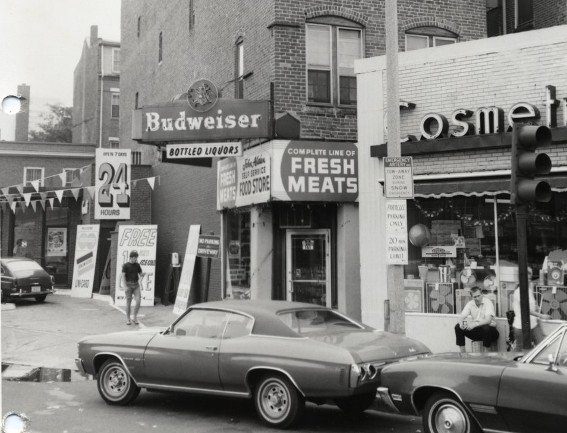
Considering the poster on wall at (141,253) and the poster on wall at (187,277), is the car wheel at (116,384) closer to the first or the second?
the poster on wall at (187,277)

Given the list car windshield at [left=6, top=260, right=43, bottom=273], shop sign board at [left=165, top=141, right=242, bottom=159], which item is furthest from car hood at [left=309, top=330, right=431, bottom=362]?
car windshield at [left=6, top=260, right=43, bottom=273]

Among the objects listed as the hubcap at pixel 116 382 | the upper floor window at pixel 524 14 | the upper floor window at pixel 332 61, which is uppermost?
the upper floor window at pixel 524 14

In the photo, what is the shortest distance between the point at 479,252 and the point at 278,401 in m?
5.70

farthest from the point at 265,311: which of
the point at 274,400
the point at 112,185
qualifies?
the point at 112,185

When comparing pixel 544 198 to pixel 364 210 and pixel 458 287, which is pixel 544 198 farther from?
pixel 364 210

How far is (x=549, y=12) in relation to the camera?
53.0ft

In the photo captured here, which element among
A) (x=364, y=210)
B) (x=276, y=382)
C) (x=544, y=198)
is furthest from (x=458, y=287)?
(x=276, y=382)

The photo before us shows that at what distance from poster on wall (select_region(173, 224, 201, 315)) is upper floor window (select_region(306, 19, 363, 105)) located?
5510 mm

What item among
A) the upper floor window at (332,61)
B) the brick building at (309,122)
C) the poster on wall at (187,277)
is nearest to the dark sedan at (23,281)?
the poster on wall at (187,277)

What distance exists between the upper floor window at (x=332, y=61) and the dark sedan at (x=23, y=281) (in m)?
11.9

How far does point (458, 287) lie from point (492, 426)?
6209 mm

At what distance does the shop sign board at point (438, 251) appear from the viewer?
11875 mm

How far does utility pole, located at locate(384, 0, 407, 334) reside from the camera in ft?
30.0

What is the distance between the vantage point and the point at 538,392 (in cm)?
543
